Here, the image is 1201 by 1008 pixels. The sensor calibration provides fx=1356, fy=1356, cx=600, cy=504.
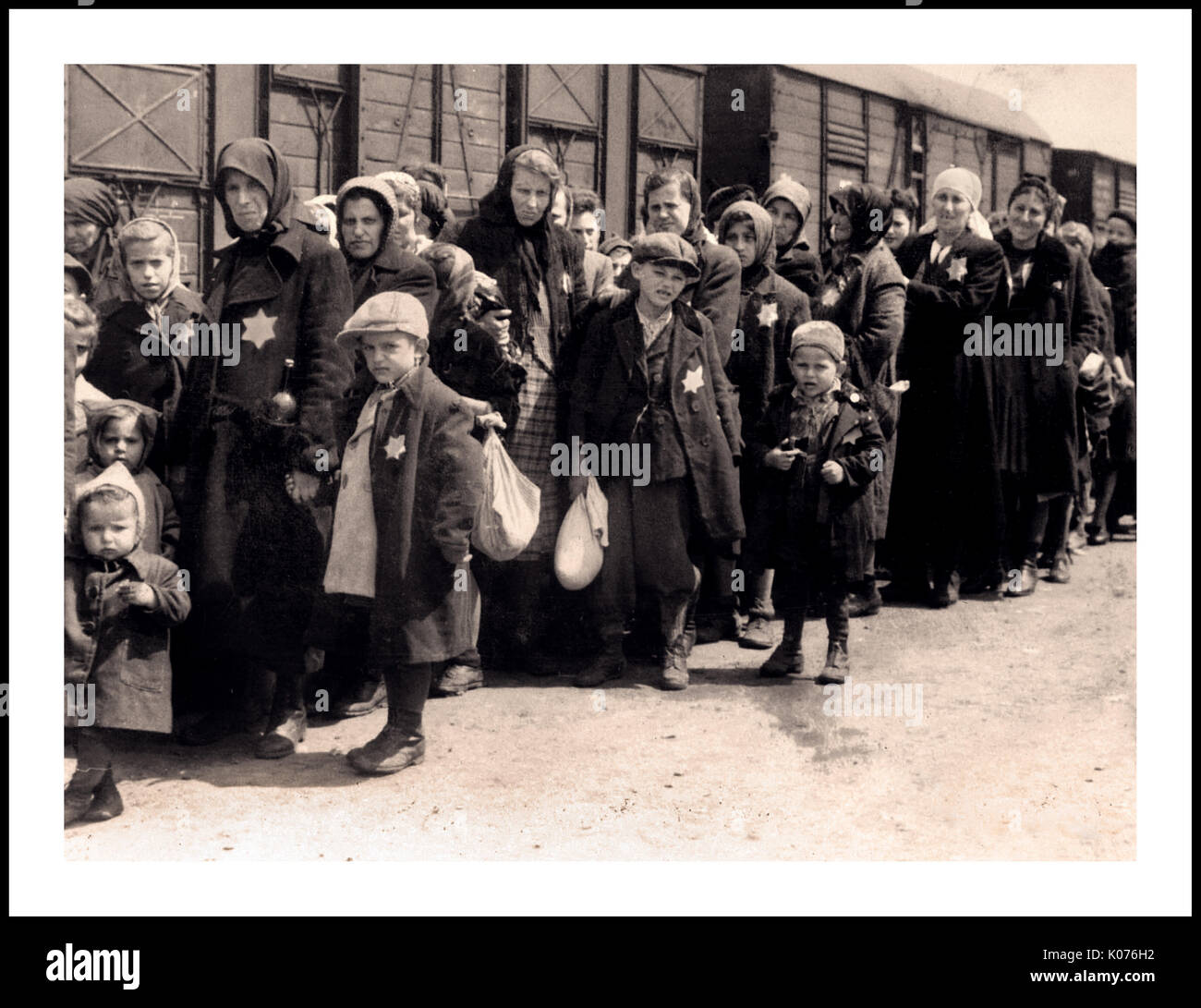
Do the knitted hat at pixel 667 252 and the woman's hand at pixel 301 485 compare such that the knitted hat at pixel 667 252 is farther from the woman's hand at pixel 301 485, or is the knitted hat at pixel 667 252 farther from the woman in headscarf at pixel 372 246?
the woman's hand at pixel 301 485

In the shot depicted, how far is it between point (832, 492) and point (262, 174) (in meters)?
2.52

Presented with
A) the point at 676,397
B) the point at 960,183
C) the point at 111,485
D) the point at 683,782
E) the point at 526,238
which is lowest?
the point at 683,782

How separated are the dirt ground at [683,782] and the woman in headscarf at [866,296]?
1.44 m

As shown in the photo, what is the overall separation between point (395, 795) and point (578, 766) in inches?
25.1

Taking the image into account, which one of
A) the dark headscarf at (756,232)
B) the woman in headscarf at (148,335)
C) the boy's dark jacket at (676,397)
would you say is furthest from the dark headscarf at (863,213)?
the woman in headscarf at (148,335)

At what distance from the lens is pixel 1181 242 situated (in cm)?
452

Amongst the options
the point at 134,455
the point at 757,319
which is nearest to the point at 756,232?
the point at 757,319

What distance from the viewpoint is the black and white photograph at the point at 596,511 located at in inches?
172

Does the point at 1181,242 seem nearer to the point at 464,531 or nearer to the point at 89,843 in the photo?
the point at 464,531

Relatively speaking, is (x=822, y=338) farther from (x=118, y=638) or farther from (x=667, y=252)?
(x=118, y=638)

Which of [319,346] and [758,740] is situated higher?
[319,346]

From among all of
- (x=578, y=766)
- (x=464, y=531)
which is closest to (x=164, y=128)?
(x=464, y=531)

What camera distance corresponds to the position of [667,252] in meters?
5.35

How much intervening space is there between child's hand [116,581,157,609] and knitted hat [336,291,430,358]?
1078 mm
